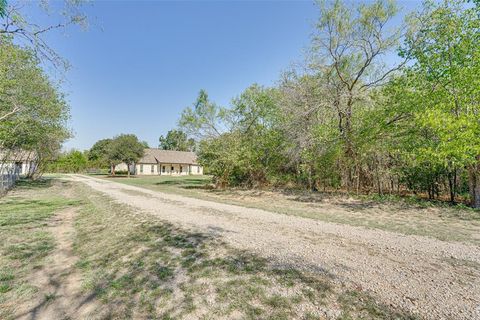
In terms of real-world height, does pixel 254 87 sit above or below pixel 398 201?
above

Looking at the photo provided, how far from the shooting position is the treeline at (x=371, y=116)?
28.4 feet

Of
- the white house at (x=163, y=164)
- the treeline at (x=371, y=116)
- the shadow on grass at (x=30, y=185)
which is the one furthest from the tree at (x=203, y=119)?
the white house at (x=163, y=164)

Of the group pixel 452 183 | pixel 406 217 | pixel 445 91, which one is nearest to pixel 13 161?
pixel 406 217

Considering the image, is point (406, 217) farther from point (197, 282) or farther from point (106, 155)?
point (106, 155)

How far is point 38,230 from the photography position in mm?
6312

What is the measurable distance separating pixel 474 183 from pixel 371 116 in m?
4.66

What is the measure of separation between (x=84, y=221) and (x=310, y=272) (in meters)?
6.92

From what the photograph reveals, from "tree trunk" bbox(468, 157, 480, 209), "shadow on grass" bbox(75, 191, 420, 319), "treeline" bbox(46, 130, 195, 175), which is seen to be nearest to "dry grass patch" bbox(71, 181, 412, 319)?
"shadow on grass" bbox(75, 191, 420, 319)

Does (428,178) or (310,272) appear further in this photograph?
(428,178)

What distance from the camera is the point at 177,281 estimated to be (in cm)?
343

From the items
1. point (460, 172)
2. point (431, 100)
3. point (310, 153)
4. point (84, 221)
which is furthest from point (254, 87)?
point (84, 221)

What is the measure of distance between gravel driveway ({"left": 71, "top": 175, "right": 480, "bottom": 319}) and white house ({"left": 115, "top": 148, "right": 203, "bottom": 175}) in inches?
1529

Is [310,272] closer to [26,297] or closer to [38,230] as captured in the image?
[26,297]

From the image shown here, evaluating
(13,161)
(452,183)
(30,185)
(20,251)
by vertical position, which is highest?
(13,161)
